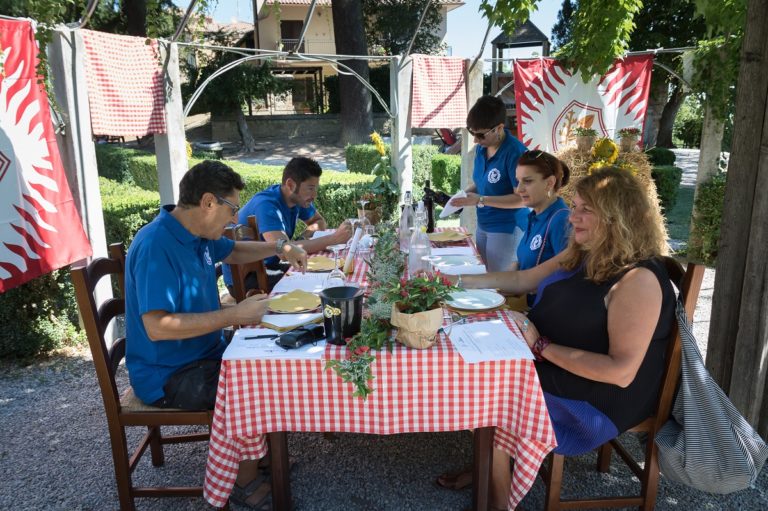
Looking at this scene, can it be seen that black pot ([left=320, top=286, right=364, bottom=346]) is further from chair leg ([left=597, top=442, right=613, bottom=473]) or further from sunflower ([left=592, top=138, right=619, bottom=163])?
sunflower ([left=592, top=138, right=619, bottom=163])

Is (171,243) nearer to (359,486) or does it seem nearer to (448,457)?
(359,486)

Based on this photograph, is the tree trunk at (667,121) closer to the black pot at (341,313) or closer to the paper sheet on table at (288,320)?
the paper sheet on table at (288,320)

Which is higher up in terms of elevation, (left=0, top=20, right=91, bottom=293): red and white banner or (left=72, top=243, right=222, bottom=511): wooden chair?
(left=0, top=20, right=91, bottom=293): red and white banner

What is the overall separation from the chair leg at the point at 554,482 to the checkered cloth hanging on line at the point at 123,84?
3.65 meters

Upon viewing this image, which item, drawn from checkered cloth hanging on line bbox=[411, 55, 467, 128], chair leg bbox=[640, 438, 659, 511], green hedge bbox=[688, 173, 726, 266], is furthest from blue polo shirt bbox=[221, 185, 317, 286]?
green hedge bbox=[688, 173, 726, 266]

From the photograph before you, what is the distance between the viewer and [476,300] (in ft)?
8.07

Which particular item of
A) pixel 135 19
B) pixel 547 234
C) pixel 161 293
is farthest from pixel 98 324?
pixel 135 19

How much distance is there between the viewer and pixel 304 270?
3.02m

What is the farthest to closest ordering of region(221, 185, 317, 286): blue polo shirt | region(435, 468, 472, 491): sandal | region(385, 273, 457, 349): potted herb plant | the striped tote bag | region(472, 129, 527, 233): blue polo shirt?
region(472, 129, 527, 233): blue polo shirt, region(221, 185, 317, 286): blue polo shirt, region(435, 468, 472, 491): sandal, the striped tote bag, region(385, 273, 457, 349): potted herb plant

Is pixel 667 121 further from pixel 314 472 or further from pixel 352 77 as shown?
pixel 314 472

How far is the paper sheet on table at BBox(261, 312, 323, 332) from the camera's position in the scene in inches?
85.8

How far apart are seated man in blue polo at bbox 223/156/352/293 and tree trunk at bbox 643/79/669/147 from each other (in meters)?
15.2

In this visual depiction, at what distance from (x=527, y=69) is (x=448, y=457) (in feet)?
16.4

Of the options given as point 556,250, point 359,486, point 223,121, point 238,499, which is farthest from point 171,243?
point 223,121
